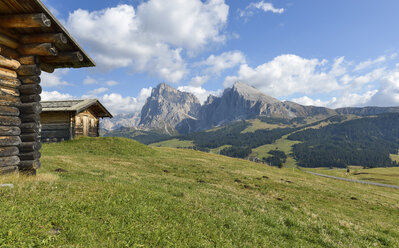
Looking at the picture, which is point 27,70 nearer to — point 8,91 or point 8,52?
point 8,52

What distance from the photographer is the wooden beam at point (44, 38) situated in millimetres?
11480

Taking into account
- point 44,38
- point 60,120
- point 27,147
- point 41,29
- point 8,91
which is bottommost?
point 27,147

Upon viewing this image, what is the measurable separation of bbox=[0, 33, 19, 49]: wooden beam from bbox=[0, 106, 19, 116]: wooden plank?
3.40 metres

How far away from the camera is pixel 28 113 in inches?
455

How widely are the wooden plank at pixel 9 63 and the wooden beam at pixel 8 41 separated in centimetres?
76

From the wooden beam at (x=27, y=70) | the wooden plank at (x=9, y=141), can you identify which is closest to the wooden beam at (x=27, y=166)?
the wooden plank at (x=9, y=141)

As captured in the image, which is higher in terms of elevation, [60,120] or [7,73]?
[7,73]

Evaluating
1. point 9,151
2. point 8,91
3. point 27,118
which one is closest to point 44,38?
point 8,91

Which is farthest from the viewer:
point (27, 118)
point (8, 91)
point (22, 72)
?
point (22, 72)

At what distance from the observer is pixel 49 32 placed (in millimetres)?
11711

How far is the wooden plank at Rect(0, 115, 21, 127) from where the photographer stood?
10452mm

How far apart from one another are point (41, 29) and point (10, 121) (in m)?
5.24

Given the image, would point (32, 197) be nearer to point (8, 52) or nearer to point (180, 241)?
point (180, 241)

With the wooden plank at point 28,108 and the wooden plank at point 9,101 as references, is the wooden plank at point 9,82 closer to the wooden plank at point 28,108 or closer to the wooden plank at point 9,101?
the wooden plank at point 9,101
